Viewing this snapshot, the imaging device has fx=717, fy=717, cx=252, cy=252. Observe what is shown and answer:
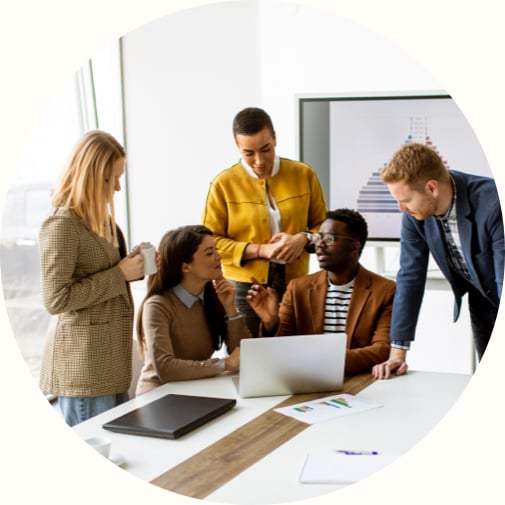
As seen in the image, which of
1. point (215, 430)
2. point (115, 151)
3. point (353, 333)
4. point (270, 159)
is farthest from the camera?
point (270, 159)

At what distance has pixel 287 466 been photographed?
4.92ft

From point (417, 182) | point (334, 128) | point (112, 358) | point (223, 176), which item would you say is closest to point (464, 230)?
point (417, 182)

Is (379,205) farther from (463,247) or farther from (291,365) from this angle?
(291,365)

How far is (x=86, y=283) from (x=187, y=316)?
0.42 meters

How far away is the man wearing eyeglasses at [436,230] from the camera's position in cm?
216

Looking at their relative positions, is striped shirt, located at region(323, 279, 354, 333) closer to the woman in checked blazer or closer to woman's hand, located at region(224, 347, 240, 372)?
woman's hand, located at region(224, 347, 240, 372)

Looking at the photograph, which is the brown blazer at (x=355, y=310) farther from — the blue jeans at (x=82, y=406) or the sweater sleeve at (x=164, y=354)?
the blue jeans at (x=82, y=406)

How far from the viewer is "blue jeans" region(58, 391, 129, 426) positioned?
6.86 ft

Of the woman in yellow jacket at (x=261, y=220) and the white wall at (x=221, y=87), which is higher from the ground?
the white wall at (x=221, y=87)

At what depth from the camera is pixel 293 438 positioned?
166 cm

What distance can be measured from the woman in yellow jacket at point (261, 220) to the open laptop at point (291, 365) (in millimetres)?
684

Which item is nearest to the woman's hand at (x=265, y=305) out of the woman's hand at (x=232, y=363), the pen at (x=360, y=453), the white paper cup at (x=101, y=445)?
the woman's hand at (x=232, y=363)

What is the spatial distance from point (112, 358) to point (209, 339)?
0.38 m

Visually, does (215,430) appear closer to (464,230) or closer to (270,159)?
(464,230)
